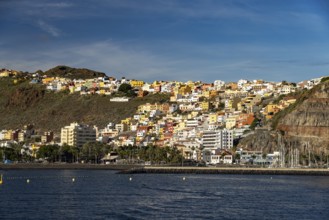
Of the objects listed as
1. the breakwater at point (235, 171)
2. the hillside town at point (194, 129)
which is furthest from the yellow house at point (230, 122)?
the breakwater at point (235, 171)

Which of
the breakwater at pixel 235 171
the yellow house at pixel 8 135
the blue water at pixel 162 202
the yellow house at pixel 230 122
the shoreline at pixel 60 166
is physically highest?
the yellow house at pixel 230 122

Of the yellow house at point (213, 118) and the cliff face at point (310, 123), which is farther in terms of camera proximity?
the yellow house at point (213, 118)

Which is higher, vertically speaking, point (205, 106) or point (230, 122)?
point (205, 106)

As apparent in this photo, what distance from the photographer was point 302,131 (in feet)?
431

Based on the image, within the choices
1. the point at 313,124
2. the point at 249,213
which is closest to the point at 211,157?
the point at 313,124

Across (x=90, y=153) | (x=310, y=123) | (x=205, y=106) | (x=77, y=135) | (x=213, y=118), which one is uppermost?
(x=205, y=106)

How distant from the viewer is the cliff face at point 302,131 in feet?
422

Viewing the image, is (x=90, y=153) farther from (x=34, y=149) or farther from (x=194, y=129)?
(x=194, y=129)

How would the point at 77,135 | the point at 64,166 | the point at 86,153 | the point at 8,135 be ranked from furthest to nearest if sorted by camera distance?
the point at 8,135
the point at 77,135
the point at 86,153
the point at 64,166

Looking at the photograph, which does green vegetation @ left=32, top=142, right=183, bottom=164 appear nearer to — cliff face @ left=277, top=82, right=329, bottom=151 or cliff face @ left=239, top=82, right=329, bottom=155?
cliff face @ left=239, top=82, right=329, bottom=155

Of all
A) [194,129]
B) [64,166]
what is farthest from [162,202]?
[194,129]

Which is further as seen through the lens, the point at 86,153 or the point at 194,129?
the point at 194,129

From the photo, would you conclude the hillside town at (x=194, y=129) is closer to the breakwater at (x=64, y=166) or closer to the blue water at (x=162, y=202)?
the breakwater at (x=64, y=166)

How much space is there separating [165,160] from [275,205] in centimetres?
8042
